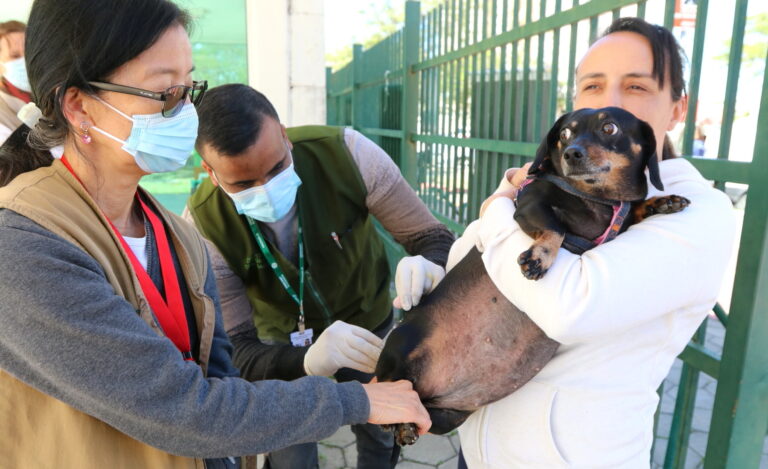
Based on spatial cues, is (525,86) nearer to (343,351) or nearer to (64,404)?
(343,351)

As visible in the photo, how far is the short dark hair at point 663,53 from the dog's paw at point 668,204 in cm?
36

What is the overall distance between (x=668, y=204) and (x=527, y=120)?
1.68 m

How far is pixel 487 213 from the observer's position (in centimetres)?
148

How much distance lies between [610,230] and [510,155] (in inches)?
66.8

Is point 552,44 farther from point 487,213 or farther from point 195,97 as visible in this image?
point 195,97

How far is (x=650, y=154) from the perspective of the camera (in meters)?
1.39

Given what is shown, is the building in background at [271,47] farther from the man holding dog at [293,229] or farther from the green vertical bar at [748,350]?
the green vertical bar at [748,350]

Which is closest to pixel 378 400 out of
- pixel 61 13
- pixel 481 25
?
pixel 61 13

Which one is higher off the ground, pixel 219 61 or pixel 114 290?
pixel 219 61

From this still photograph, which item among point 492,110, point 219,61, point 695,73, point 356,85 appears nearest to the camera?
point 695,73

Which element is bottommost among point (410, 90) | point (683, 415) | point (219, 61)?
point (683, 415)

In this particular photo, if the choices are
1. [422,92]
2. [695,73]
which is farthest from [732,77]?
[422,92]

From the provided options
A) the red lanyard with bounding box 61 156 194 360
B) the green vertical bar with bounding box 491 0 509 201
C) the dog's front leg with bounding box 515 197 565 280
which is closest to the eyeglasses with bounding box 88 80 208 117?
the red lanyard with bounding box 61 156 194 360

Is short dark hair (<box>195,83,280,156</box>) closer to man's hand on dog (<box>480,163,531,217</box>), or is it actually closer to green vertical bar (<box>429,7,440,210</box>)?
man's hand on dog (<box>480,163,531,217</box>)
